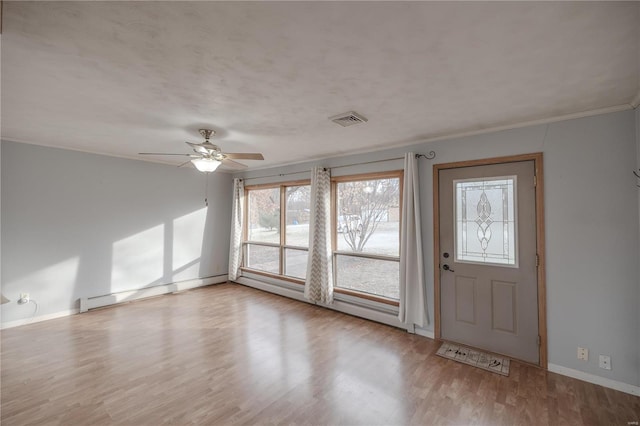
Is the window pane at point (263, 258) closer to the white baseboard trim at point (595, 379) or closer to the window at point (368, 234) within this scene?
the window at point (368, 234)

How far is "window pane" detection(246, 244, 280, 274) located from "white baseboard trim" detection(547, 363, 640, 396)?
4.38 metres

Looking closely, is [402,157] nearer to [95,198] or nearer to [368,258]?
[368,258]

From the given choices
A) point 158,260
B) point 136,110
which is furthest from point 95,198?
point 136,110

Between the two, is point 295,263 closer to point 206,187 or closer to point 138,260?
point 206,187

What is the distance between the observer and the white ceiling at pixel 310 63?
142 centimetres

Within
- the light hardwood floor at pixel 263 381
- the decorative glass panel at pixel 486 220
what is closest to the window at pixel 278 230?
the light hardwood floor at pixel 263 381

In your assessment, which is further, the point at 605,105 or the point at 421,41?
the point at 605,105

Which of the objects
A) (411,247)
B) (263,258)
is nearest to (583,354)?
(411,247)

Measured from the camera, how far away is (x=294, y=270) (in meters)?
5.53

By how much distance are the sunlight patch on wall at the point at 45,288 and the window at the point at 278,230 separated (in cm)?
A: 299

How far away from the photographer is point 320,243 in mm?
4730

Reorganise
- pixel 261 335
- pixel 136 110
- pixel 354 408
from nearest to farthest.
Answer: pixel 354 408 → pixel 136 110 → pixel 261 335

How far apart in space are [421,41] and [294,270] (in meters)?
4.59

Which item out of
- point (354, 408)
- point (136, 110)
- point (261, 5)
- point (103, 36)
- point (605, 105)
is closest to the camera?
point (261, 5)
